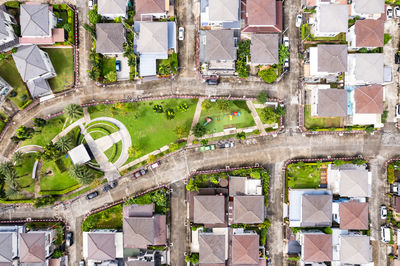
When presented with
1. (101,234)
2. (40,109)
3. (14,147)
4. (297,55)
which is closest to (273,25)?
(297,55)

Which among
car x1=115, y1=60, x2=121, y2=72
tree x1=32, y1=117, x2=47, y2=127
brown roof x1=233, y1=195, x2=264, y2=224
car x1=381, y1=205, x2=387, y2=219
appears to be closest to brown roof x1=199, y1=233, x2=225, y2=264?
brown roof x1=233, y1=195, x2=264, y2=224

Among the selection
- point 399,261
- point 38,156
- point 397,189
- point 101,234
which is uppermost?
point 38,156

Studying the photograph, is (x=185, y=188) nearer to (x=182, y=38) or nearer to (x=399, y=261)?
(x=182, y=38)

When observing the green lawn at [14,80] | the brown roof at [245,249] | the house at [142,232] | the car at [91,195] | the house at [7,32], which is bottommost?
the brown roof at [245,249]

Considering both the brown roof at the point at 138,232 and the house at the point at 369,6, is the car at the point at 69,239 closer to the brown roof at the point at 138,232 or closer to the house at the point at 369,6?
the brown roof at the point at 138,232

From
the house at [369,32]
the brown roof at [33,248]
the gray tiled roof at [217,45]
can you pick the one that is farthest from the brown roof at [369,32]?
the brown roof at [33,248]
